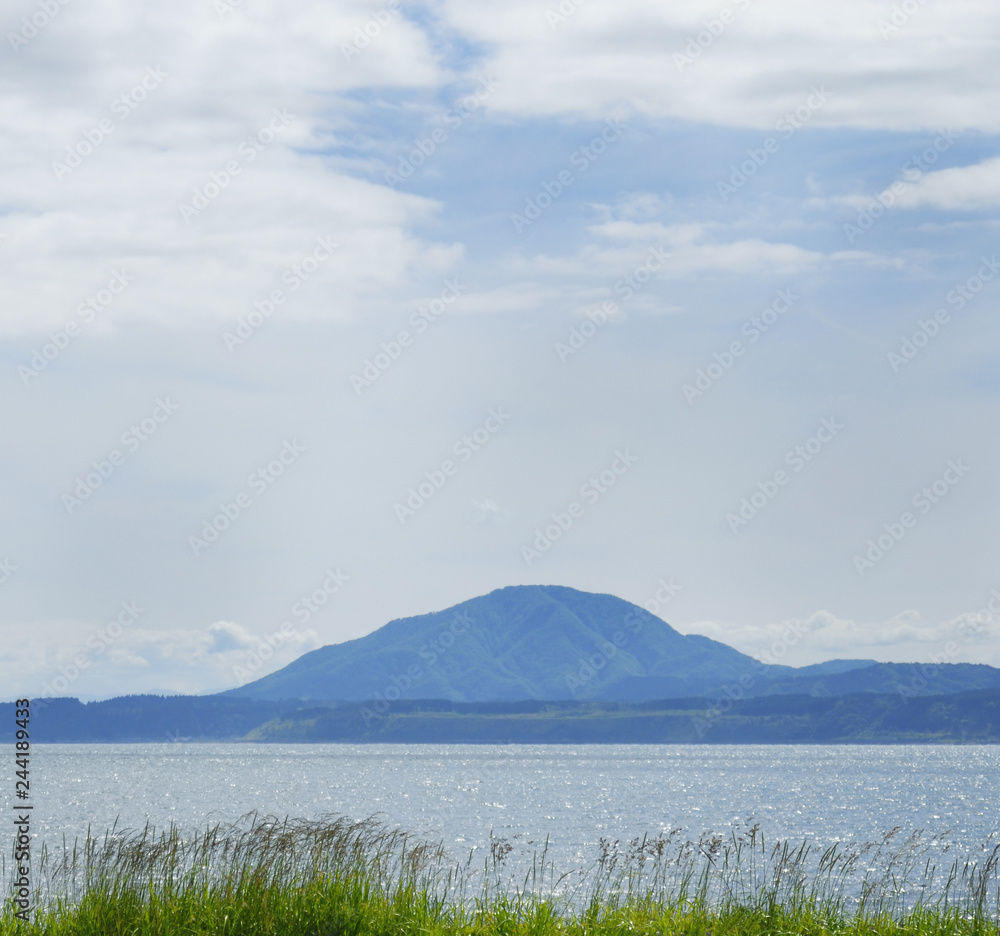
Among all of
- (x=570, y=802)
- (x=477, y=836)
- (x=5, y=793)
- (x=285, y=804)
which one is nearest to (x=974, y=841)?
(x=477, y=836)

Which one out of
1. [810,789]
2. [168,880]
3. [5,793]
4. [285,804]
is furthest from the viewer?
[810,789]

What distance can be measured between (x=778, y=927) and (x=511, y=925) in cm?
378

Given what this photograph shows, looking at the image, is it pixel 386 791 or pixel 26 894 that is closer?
pixel 26 894

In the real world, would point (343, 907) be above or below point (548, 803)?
above

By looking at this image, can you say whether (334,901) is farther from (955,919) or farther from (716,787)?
(716,787)

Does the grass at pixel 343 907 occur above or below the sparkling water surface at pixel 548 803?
above

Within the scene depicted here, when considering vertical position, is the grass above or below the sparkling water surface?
above

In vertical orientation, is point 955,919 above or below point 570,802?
above

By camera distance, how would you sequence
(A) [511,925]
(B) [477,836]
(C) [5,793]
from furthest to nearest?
1. (C) [5,793]
2. (B) [477,836]
3. (A) [511,925]

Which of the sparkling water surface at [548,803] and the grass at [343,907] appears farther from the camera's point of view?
the sparkling water surface at [548,803]

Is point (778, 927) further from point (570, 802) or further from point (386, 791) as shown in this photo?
point (386, 791)

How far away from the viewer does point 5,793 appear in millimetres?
146625

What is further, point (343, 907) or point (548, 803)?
point (548, 803)

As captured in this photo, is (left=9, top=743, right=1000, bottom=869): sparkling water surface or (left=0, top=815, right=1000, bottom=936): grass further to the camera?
(left=9, top=743, right=1000, bottom=869): sparkling water surface
